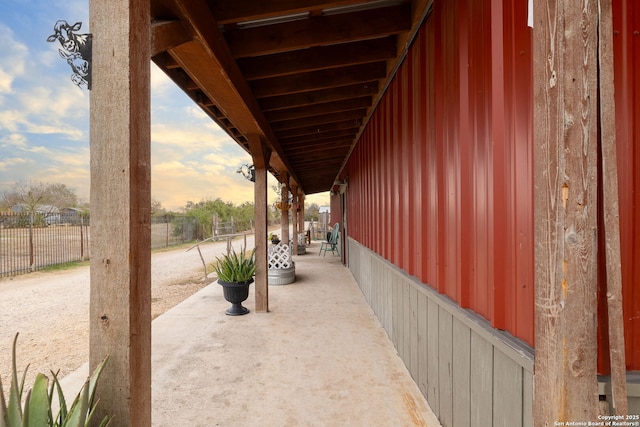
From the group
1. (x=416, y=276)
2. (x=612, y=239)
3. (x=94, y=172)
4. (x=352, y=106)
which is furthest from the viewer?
(x=352, y=106)

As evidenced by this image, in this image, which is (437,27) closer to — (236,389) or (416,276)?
(416,276)

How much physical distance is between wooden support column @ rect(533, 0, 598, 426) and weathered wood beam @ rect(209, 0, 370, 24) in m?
1.43

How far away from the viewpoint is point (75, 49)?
97 centimetres

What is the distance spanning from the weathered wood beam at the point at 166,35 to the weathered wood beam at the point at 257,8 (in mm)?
380

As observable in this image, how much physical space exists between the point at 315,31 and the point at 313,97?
1.20 meters

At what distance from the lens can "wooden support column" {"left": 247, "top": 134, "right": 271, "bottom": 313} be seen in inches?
149

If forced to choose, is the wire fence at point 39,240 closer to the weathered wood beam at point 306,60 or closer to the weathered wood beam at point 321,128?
the weathered wood beam at point 321,128

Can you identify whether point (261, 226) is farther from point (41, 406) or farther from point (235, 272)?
point (41, 406)

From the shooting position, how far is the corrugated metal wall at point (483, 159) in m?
0.87

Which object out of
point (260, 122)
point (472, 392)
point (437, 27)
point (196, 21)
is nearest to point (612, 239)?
point (472, 392)

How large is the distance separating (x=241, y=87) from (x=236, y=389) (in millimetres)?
2403

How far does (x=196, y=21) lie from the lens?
152 centimetres

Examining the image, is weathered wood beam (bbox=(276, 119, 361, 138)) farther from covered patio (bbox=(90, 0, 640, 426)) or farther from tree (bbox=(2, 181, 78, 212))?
tree (bbox=(2, 181, 78, 212))

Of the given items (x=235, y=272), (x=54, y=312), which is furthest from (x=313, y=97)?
(x=54, y=312)
